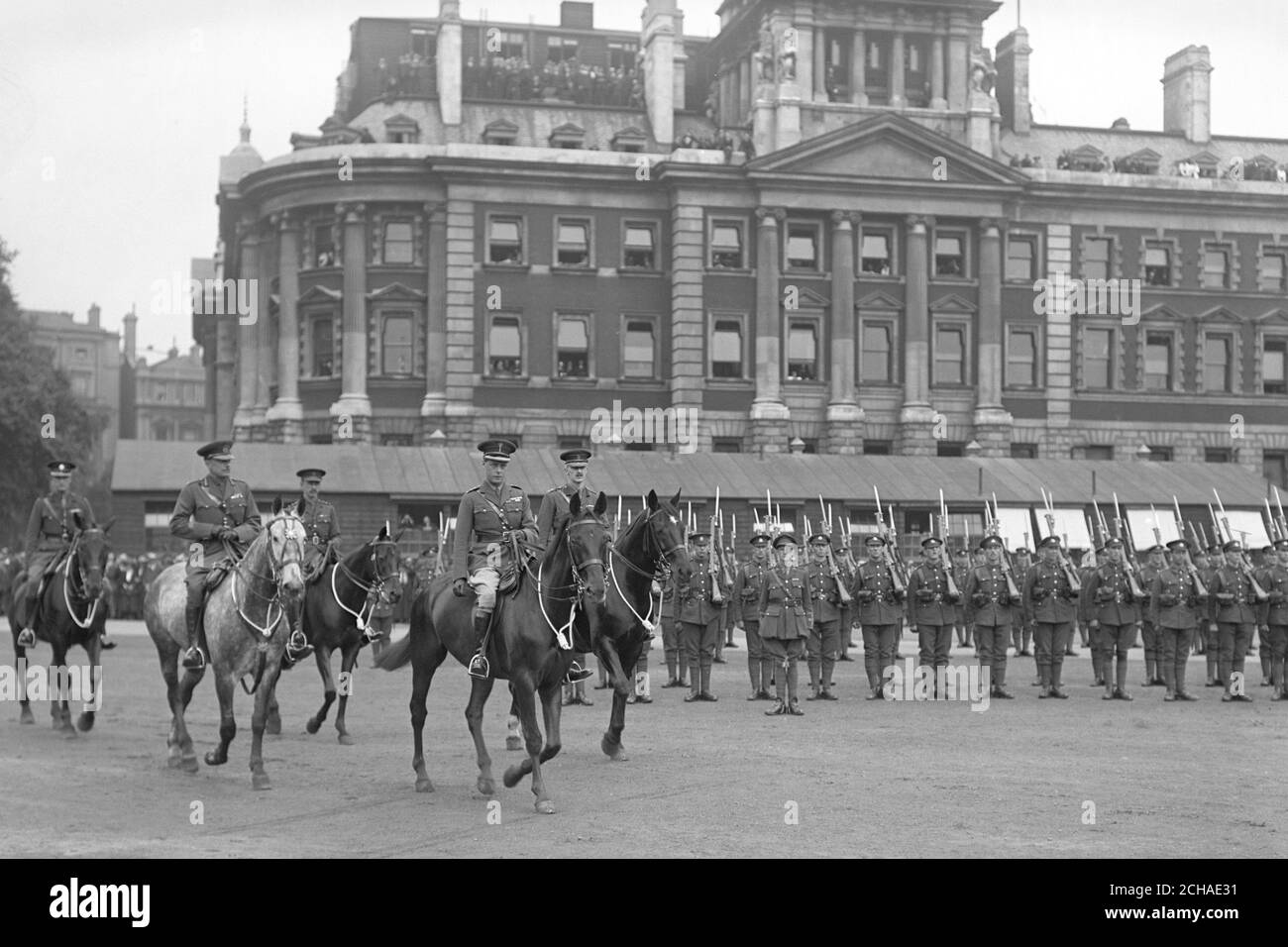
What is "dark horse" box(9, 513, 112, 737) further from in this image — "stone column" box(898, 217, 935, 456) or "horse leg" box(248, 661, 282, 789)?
"stone column" box(898, 217, 935, 456)

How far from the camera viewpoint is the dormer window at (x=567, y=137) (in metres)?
59.5

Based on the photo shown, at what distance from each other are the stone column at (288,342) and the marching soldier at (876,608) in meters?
35.3

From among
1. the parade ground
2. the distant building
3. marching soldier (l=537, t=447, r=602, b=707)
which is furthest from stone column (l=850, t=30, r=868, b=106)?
the distant building

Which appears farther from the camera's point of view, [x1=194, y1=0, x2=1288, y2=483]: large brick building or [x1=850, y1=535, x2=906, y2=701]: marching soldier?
[x1=194, y1=0, x2=1288, y2=483]: large brick building

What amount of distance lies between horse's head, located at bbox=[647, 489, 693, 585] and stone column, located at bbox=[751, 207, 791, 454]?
39723 millimetres

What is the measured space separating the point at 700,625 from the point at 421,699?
384 inches

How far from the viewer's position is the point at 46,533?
20719 millimetres

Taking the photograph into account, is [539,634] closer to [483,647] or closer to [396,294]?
[483,647]

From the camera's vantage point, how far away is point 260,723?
15.2 metres

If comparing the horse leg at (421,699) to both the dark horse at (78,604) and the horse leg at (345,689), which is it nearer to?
the horse leg at (345,689)

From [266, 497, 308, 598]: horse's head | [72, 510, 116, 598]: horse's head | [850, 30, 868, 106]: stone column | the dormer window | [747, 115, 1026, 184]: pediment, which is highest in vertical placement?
[850, 30, 868, 106]: stone column

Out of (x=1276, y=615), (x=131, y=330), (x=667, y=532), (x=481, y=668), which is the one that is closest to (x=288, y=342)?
(x=1276, y=615)

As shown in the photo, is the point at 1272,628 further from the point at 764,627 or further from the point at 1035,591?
the point at 764,627

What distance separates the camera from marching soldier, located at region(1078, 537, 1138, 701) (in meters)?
25.4
